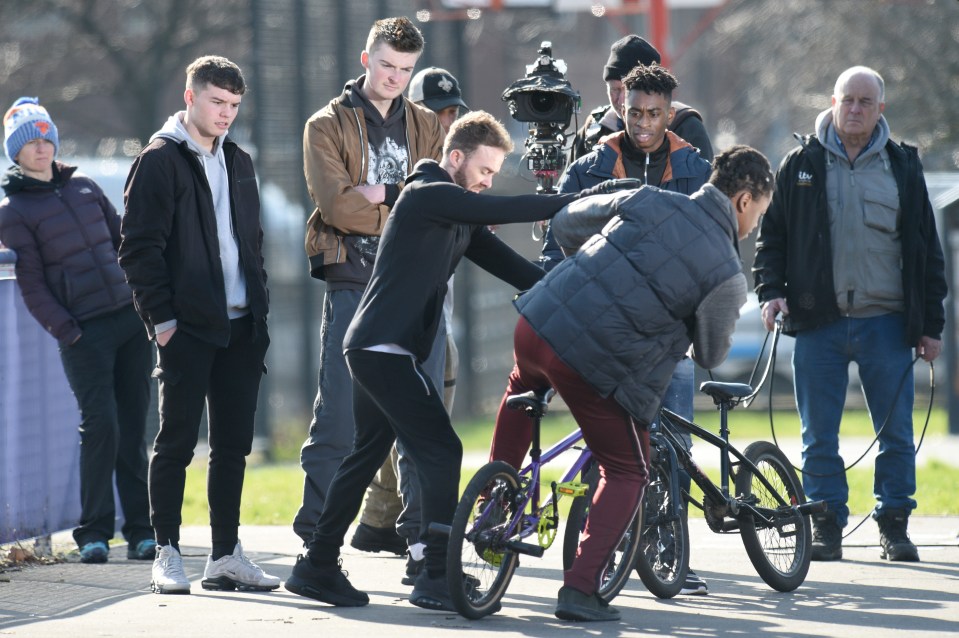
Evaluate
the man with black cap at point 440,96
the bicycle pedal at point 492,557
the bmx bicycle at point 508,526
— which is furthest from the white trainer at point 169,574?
the man with black cap at point 440,96

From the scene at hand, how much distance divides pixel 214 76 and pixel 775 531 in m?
2.90

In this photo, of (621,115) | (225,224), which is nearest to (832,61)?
(621,115)

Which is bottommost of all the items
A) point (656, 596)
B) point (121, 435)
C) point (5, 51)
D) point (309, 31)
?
point (656, 596)

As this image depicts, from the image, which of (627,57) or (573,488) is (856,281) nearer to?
(627,57)

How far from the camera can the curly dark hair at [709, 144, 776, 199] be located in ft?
19.5

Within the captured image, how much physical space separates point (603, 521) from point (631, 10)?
568 inches

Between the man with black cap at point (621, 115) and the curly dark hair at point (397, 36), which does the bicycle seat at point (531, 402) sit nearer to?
the man with black cap at point (621, 115)

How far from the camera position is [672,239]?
18.8 ft

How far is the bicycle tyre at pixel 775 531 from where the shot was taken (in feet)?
21.9

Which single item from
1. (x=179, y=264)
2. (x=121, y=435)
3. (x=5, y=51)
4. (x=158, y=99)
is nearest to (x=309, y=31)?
(x=121, y=435)

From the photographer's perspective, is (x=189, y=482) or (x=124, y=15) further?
A: (x=124, y=15)

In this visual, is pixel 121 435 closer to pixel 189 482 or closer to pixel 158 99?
pixel 189 482

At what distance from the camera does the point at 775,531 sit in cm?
677

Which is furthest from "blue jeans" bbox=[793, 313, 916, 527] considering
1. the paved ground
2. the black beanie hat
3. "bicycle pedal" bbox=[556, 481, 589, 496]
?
"bicycle pedal" bbox=[556, 481, 589, 496]
